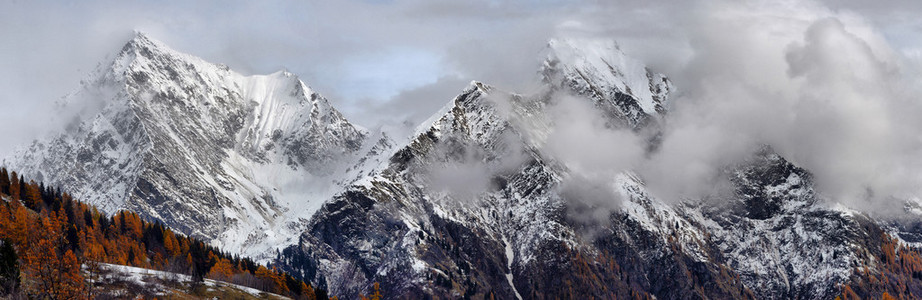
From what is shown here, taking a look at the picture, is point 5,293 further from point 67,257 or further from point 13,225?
point 13,225

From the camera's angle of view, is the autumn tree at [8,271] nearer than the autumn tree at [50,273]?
No

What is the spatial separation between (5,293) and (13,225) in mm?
46260

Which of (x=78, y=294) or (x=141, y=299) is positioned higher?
(x=141, y=299)

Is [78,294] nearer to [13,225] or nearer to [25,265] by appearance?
[25,265]

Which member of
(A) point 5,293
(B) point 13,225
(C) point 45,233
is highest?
(B) point 13,225

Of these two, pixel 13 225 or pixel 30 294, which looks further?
pixel 13 225

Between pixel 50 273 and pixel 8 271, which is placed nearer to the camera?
pixel 50 273

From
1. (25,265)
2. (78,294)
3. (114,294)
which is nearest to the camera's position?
(78,294)

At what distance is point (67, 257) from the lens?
15588cm

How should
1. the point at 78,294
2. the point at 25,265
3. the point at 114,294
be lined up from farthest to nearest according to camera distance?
the point at 114,294 → the point at 25,265 → the point at 78,294

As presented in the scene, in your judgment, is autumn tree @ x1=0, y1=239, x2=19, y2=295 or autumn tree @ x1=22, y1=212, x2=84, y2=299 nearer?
autumn tree @ x1=22, y1=212, x2=84, y2=299

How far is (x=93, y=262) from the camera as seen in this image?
565 ft

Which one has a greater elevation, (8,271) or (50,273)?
(8,271)

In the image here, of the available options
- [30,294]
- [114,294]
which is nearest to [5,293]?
[30,294]
